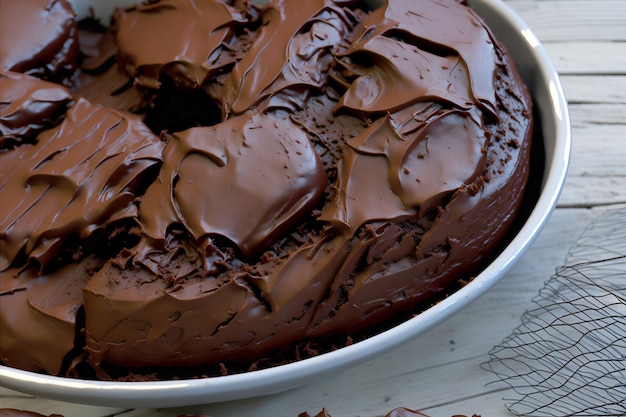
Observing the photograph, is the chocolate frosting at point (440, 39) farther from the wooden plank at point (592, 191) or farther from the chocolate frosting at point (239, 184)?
the wooden plank at point (592, 191)

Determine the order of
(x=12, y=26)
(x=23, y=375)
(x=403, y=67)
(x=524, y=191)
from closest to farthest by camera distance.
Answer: (x=23, y=375) < (x=403, y=67) < (x=524, y=191) < (x=12, y=26)

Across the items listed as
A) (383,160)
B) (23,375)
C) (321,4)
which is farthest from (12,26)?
(383,160)

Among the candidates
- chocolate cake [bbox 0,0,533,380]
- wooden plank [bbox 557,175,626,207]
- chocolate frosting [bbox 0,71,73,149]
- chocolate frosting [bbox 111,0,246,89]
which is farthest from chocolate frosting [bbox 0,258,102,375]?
wooden plank [bbox 557,175,626,207]

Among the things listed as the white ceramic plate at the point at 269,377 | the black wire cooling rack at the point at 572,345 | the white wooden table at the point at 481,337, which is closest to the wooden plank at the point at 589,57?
the white wooden table at the point at 481,337

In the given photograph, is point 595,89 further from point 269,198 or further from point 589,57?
point 269,198

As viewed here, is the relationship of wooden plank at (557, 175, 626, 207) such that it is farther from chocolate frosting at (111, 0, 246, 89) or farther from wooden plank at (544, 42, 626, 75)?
chocolate frosting at (111, 0, 246, 89)

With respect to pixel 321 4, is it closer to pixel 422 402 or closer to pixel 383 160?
pixel 383 160
